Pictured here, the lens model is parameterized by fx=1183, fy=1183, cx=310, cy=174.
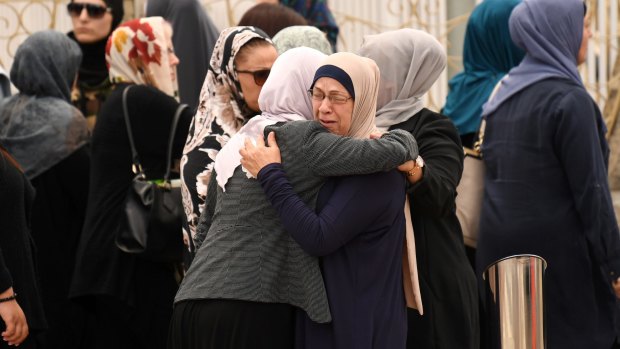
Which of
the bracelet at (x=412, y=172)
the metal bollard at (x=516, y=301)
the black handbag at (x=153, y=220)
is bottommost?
the metal bollard at (x=516, y=301)

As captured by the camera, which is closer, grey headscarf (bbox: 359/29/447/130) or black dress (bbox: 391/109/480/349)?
black dress (bbox: 391/109/480/349)

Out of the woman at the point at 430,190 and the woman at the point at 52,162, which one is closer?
the woman at the point at 430,190

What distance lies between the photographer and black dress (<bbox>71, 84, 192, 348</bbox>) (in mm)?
4789

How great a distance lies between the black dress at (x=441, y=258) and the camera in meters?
4.01

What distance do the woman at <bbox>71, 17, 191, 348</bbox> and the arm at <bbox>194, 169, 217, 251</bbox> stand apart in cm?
95

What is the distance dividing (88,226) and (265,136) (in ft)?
5.13

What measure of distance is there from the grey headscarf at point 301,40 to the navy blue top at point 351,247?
4.71 ft

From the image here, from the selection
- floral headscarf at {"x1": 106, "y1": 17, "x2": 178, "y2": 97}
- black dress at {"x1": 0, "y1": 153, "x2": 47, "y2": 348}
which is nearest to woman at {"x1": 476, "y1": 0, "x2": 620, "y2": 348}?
floral headscarf at {"x1": 106, "y1": 17, "x2": 178, "y2": 97}

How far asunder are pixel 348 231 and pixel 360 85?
0.45m

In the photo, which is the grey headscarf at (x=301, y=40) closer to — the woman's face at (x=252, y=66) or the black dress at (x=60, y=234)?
the woman's face at (x=252, y=66)

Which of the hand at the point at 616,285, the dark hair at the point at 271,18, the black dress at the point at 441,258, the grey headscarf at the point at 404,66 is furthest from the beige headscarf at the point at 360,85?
the dark hair at the point at 271,18

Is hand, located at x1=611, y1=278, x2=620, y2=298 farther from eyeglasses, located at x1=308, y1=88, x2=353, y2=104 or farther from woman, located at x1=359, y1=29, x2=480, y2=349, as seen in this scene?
eyeglasses, located at x1=308, y1=88, x2=353, y2=104

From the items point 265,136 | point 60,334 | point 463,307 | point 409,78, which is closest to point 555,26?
point 409,78

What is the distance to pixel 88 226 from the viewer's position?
195 inches
